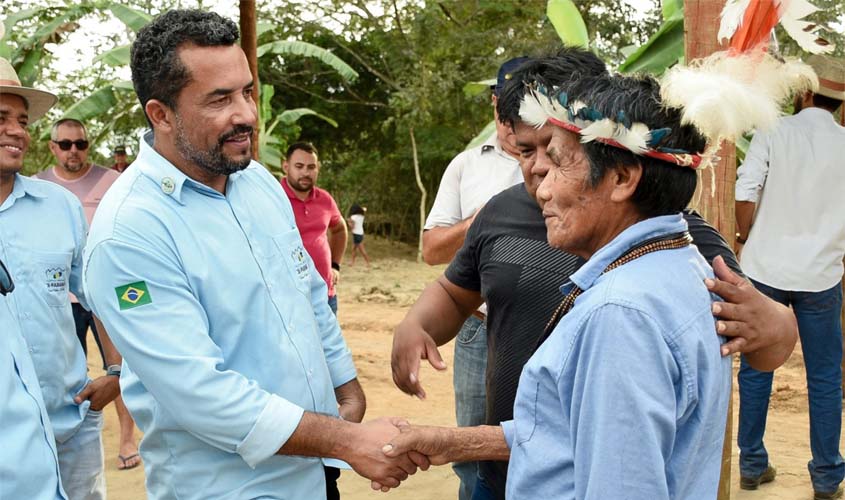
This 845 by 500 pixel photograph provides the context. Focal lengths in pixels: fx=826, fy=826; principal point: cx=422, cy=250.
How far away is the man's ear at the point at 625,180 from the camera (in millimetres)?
1636

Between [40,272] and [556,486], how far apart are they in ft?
7.65

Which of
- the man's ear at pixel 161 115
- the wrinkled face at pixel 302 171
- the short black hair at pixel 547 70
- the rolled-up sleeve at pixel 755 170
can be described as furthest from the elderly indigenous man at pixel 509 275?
the wrinkled face at pixel 302 171

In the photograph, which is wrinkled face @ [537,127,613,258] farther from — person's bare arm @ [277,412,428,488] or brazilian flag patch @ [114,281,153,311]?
brazilian flag patch @ [114,281,153,311]

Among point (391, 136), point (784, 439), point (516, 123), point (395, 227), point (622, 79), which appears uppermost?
point (622, 79)

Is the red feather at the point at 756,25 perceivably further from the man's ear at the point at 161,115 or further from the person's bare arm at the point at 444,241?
the person's bare arm at the point at 444,241

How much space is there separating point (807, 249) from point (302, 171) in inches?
153

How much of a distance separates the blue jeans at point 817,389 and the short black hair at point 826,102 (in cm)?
105

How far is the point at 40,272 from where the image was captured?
10.3 feet

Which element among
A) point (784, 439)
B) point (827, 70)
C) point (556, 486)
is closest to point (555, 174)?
point (556, 486)

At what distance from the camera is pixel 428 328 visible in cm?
291

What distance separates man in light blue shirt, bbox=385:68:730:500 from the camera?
4.66ft

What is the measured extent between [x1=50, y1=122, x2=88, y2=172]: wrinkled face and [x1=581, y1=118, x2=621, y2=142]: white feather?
503 centimetres

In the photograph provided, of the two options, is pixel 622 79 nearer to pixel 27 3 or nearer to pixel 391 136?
pixel 27 3

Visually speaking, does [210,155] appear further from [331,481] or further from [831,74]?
[831,74]
